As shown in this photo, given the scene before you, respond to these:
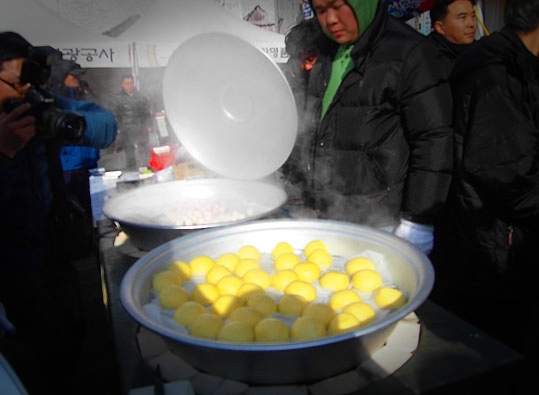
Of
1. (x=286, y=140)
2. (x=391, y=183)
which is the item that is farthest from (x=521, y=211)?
(x=286, y=140)

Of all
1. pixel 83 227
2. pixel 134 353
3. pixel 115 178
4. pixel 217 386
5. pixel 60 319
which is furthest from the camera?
pixel 115 178

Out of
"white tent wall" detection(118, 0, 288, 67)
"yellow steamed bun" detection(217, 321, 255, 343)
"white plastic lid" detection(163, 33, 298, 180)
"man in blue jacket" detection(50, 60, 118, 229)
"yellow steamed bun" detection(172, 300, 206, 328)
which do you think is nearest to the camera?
"yellow steamed bun" detection(217, 321, 255, 343)

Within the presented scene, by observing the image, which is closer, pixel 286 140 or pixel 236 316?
pixel 236 316

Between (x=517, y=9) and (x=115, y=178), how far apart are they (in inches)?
106

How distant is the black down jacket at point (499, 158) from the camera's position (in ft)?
5.35

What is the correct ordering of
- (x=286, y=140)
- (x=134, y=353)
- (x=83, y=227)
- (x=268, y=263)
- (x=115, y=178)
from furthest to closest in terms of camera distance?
(x=115, y=178), (x=83, y=227), (x=286, y=140), (x=268, y=263), (x=134, y=353)

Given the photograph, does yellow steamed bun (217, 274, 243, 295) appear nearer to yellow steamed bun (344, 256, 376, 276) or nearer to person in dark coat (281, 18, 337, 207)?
yellow steamed bun (344, 256, 376, 276)

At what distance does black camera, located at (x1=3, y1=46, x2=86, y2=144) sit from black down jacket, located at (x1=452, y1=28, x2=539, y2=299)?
1.88 metres

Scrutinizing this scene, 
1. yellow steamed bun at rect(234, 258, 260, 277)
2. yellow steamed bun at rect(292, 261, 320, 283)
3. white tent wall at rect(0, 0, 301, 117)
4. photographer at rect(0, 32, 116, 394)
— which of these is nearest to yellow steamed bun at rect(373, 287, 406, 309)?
yellow steamed bun at rect(292, 261, 320, 283)

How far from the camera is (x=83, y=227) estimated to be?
234cm

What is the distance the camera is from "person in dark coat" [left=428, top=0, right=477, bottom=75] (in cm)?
266

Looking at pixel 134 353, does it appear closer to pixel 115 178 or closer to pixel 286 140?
pixel 286 140

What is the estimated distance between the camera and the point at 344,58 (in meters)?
2.10

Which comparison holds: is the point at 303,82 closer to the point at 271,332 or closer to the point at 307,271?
the point at 307,271
